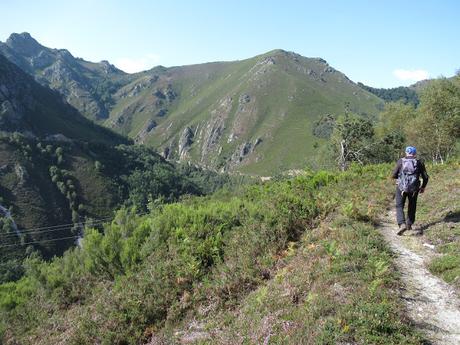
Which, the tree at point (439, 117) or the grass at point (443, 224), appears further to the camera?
the tree at point (439, 117)

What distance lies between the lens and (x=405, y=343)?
598 cm

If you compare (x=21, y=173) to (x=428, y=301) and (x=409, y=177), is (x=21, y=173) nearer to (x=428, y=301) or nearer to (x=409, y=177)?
(x=409, y=177)

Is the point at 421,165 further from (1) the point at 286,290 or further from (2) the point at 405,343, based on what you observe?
(2) the point at 405,343

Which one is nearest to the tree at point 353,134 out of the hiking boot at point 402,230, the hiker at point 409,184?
the hiker at point 409,184

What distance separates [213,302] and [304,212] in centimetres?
481

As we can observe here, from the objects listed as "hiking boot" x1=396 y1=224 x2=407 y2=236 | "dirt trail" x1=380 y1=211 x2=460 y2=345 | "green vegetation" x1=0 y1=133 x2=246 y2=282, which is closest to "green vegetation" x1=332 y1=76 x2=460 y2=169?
"hiking boot" x1=396 y1=224 x2=407 y2=236

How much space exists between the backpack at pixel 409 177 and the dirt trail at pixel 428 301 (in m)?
2.22

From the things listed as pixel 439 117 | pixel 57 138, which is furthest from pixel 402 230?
pixel 57 138

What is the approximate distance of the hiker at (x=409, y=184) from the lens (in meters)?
11.3

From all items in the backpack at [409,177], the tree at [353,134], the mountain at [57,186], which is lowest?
the mountain at [57,186]

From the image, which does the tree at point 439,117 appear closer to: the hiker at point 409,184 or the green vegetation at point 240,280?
the green vegetation at point 240,280

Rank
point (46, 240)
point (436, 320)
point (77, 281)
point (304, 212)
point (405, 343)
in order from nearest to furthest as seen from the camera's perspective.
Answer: point (405, 343) < point (436, 320) < point (304, 212) < point (77, 281) < point (46, 240)

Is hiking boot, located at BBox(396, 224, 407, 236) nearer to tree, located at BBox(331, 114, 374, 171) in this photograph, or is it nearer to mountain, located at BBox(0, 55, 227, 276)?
tree, located at BBox(331, 114, 374, 171)

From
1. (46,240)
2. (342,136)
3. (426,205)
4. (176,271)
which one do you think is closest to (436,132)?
(342,136)
